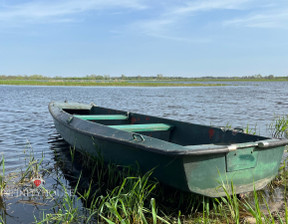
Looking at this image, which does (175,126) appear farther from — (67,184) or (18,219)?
(18,219)

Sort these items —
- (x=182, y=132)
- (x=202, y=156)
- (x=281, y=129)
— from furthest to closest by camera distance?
(x=281, y=129) < (x=182, y=132) < (x=202, y=156)

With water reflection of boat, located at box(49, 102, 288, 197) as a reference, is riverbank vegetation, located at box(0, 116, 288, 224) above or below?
below

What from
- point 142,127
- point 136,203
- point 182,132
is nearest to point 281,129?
point 182,132

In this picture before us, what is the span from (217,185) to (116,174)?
84.9 inches

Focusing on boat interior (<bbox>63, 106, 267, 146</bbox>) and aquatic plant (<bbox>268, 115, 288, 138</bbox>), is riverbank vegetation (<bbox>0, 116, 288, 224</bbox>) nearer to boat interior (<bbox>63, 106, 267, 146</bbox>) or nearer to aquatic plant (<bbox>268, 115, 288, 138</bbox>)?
boat interior (<bbox>63, 106, 267, 146</bbox>)

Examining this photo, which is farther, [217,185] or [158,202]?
[158,202]

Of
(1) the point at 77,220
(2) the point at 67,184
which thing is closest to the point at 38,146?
(2) the point at 67,184

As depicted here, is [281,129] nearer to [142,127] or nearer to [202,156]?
[142,127]

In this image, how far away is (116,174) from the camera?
569 centimetres

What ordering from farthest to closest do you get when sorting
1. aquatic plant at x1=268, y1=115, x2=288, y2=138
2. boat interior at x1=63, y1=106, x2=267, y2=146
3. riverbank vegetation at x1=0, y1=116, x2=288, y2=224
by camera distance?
aquatic plant at x1=268, y1=115, x2=288, y2=138
boat interior at x1=63, y1=106, x2=267, y2=146
riverbank vegetation at x1=0, y1=116, x2=288, y2=224

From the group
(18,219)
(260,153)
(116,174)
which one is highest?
(260,153)

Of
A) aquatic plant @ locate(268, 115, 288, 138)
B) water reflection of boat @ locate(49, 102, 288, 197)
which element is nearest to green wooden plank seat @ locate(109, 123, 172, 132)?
water reflection of boat @ locate(49, 102, 288, 197)

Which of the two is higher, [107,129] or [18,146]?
[107,129]

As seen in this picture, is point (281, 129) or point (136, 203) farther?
point (281, 129)
